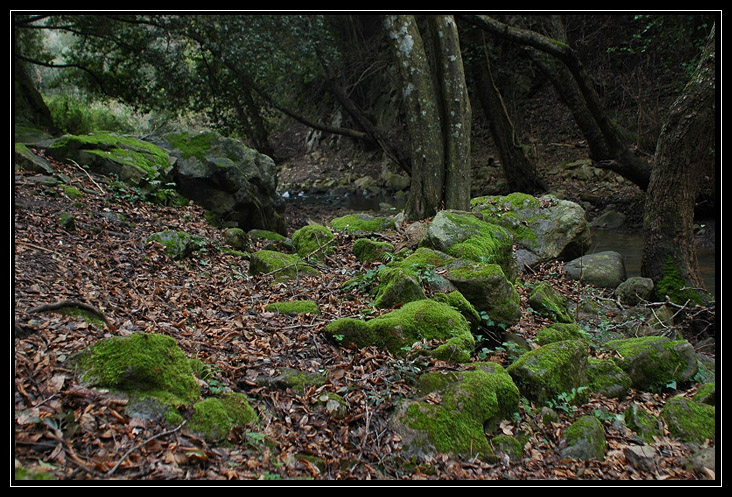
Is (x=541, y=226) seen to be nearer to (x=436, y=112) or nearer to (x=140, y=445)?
(x=436, y=112)

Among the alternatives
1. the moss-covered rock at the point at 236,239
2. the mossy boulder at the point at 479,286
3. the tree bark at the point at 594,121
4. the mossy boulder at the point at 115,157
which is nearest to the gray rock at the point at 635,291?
the mossy boulder at the point at 479,286

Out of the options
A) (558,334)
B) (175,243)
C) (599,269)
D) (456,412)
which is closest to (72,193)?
(175,243)

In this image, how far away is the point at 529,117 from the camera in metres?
19.3

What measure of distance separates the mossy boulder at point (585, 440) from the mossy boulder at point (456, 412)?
1.41ft

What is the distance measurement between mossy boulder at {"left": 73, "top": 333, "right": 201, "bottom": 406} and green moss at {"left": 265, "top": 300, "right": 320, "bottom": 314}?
1.75 m

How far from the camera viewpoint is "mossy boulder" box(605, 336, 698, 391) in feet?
14.6

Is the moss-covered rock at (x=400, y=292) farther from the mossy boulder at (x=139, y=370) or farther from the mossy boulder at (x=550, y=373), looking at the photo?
the mossy boulder at (x=139, y=370)

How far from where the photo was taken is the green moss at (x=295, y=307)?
4.98 metres

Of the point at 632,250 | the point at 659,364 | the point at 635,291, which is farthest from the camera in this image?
the point at 632,250

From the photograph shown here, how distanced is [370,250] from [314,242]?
1.05 m

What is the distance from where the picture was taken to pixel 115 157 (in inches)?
320

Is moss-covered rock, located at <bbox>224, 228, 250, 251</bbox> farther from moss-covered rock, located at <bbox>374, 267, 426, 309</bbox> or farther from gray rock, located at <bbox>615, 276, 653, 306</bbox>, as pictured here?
gray rock, located at <bbox>615, 276, 653, 306</bbox>
